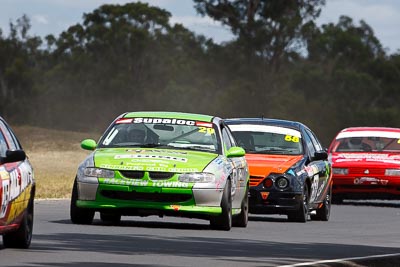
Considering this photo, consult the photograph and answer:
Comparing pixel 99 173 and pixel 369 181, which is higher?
pixel 99 173

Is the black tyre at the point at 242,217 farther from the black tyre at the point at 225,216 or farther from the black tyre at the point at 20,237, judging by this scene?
the black tyre at the point at 20,237

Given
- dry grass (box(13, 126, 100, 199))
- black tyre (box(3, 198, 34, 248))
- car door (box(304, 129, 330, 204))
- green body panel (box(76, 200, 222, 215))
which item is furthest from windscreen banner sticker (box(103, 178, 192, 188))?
dry grass (box(13, 126, 100, 199))

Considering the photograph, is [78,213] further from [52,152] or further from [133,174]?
[52,152]

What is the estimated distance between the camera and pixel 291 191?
63.2 feet

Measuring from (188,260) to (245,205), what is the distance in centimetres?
589

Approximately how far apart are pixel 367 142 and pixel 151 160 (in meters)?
Result: 12.4

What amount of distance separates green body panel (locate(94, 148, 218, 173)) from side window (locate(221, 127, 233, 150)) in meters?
1.04

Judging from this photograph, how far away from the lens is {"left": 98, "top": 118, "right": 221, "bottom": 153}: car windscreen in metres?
16.7

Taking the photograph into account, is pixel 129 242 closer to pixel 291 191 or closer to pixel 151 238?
pixel 151 238

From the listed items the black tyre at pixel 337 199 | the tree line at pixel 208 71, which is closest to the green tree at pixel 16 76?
the tree line at pixel 208 71

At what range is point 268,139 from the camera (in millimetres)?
20641

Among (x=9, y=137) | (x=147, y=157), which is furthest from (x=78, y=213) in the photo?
(x=9, y=137)

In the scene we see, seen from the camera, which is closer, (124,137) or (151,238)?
(151,238)

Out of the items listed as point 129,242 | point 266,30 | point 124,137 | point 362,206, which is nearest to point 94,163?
point 124,137
